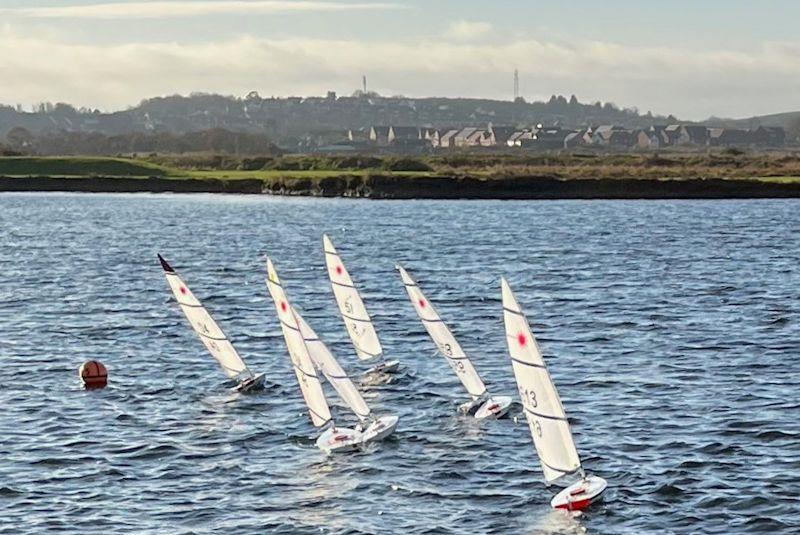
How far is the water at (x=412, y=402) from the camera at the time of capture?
31.0 metres

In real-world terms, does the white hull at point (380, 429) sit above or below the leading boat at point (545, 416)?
below

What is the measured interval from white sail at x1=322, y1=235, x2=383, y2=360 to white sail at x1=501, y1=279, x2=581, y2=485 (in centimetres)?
1795

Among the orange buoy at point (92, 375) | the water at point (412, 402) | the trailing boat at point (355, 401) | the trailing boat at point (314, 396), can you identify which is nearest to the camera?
the water at point (412, 402)

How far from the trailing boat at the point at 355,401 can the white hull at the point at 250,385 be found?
5.76 meters

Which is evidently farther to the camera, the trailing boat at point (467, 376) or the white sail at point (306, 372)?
the trailing boat at point (467, 376)

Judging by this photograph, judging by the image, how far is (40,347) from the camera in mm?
55094

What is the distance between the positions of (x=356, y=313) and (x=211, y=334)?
5.11 meters

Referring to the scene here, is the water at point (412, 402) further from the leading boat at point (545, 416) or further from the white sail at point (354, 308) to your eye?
the white sail at point (354, 308)

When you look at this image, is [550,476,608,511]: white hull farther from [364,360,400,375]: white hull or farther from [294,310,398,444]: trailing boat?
[364,360,400,375]: white hull

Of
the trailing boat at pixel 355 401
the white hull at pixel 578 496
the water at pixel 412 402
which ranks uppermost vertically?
the trailing boat at pixel 355 401

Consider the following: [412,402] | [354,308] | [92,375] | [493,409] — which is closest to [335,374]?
[493,409]

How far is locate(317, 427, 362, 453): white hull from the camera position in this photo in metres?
36.0

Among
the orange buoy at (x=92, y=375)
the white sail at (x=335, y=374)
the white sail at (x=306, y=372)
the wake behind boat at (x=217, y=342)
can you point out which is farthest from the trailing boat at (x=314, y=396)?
the orange buoy at (x=92, y=375)

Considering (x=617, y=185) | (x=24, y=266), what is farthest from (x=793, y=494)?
(x=617, y=185)
